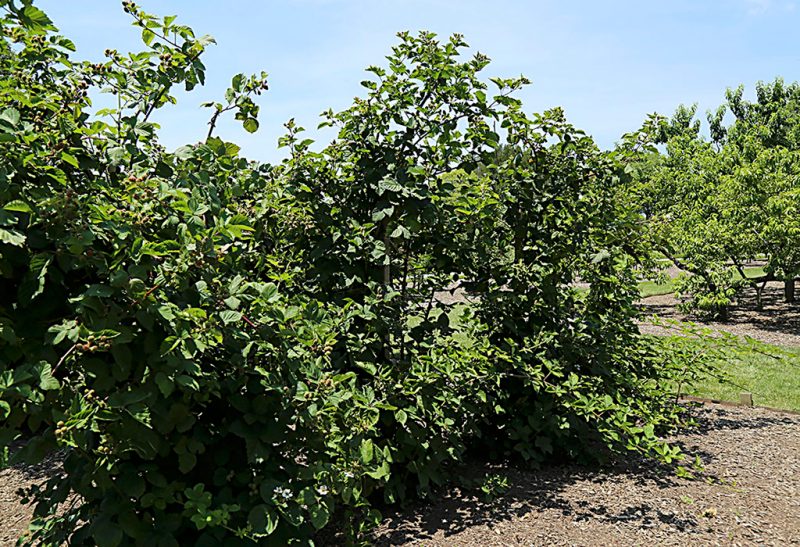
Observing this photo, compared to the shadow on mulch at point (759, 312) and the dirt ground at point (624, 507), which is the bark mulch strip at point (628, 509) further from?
the shadow on mulch at point (759, 312)

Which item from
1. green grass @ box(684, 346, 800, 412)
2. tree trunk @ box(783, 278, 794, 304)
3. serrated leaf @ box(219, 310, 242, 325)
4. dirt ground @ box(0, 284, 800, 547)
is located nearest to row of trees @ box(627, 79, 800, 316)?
tree trunk @ box(783, 278, 794, 304)

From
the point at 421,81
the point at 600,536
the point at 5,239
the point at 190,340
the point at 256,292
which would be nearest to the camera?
the point at 5,239

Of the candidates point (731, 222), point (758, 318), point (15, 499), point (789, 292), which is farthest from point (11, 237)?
point (789, 292)

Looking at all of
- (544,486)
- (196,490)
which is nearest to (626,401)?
(544,486)

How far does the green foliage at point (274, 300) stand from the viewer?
1.85 metres

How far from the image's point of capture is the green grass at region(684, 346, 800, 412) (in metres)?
5.99

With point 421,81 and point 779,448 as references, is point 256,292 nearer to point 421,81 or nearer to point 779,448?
point 421,81

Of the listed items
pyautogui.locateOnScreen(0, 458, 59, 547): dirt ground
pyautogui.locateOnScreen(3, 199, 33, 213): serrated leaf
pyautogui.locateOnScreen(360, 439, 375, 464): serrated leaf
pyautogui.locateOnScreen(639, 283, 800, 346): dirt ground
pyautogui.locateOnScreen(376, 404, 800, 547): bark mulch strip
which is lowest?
pyautogui.locateOnScreen(376, 404, 800, 547): bark mulch strip

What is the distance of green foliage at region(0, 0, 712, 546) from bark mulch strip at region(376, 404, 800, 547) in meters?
0.20

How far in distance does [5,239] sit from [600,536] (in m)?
2.90

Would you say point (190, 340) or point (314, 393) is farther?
point (314, 393)

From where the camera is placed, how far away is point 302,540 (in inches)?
90.9

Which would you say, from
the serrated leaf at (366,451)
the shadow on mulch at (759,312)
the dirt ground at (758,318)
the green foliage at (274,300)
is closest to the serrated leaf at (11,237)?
the green foliage at (274,300)

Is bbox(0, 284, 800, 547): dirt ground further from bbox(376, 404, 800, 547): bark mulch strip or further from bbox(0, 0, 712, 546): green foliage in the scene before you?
bbox(0, 0, 712, 546): green foliage
